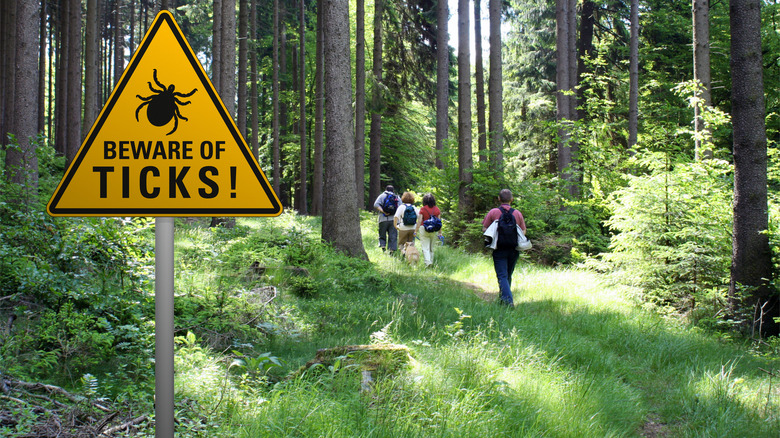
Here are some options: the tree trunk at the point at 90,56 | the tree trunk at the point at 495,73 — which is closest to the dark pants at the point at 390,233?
the tree trunk at the point at 495,73

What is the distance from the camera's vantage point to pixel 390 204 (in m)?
14.0

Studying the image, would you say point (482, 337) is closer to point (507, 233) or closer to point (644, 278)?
point (507, 233)

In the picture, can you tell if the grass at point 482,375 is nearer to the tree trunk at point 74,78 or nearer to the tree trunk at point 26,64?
the tree trunk at point 26,64

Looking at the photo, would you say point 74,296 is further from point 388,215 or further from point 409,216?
point 388,215

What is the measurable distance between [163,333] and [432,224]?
1068cm

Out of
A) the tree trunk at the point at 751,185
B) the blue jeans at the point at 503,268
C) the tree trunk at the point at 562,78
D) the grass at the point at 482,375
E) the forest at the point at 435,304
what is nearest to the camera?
the grass at the point at 482,375

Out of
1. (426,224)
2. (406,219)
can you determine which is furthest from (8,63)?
(426,224)

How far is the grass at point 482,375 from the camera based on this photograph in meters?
3.88

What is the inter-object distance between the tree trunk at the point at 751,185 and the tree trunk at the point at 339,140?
6.38 meters

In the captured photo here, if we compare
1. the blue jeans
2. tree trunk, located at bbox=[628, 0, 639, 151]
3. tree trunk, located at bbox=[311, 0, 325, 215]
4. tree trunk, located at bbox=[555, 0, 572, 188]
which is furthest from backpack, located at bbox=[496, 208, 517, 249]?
tree trunk, located at bbox=[311, 0, 325, 215]

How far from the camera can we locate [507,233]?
29.3ft

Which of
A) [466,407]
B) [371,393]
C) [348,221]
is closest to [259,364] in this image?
[371,393]

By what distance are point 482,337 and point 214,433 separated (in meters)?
3.44

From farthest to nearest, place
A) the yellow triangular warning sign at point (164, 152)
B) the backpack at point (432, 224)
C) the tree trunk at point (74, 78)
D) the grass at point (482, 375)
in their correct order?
the tree trunk at point (74, 78)
the backpack at point (432, 224)
the grass at point (482, 375)
the yellow triangular warning sign at point (164, 152)
